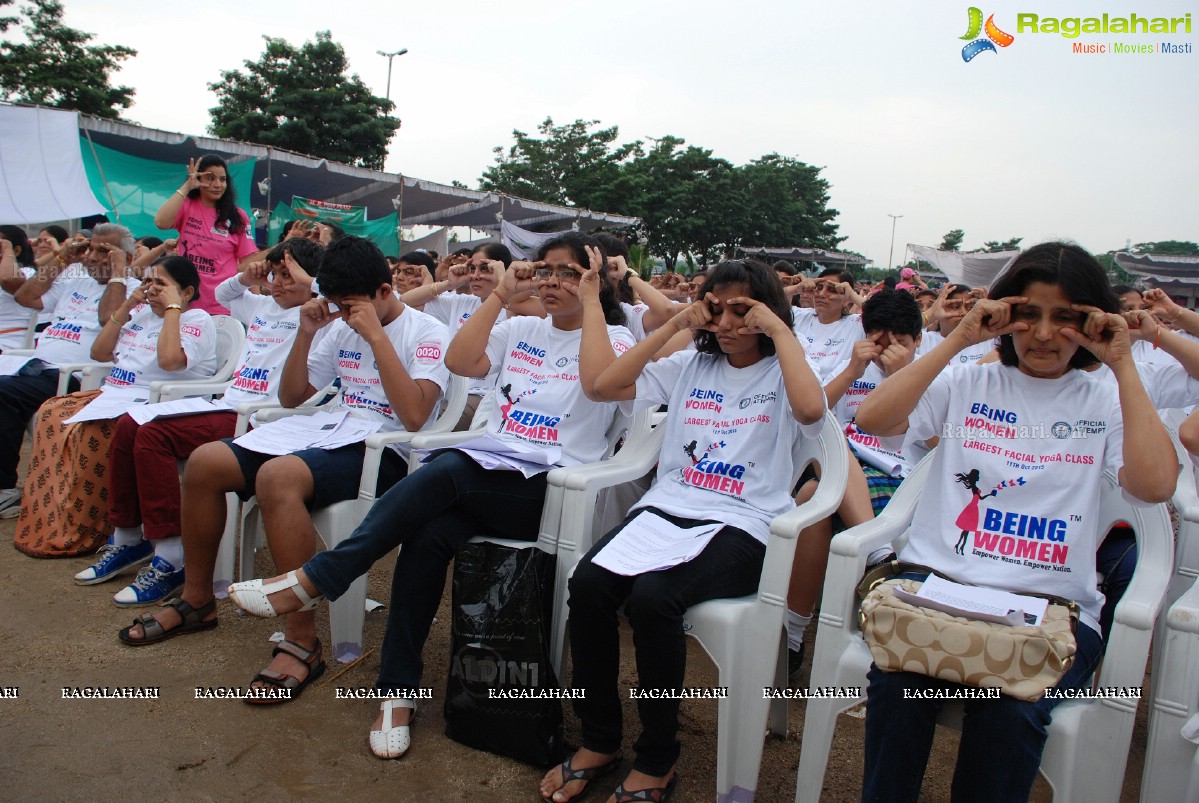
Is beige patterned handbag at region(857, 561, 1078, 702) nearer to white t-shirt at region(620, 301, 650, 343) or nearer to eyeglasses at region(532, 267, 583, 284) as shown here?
eyeglasses at region(532, 267, 583, 284)

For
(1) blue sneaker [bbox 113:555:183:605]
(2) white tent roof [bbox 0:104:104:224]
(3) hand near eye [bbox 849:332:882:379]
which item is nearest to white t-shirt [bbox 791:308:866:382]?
(3) hand near eye [bbox 849:332:882:379]

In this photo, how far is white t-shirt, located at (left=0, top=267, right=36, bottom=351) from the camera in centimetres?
504

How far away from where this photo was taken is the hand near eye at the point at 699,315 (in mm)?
2334

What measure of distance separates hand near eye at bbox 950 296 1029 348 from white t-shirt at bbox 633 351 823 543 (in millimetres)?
474

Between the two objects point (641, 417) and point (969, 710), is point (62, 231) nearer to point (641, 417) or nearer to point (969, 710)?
point (641, 417)

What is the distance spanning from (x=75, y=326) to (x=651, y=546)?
4.12m

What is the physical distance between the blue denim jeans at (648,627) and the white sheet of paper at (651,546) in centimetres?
2

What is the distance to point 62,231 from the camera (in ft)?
20.4

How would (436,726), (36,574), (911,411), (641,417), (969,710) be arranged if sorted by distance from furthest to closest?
(36,574) < (641,417) < (436,726) < (911,411) < (969,710)

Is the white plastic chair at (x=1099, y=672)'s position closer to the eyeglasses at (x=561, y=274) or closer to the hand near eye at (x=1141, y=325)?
the hand near eye at (x=1141, y=325)

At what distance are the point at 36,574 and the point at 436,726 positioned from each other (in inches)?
87.1

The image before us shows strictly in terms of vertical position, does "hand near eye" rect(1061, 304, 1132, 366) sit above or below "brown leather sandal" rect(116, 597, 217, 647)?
above

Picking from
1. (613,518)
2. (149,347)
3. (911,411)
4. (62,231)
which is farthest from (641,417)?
(62,231)

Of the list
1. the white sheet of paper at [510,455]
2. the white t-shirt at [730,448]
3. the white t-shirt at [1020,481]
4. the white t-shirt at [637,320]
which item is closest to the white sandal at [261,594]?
the white sheet of paper at [510,455]
